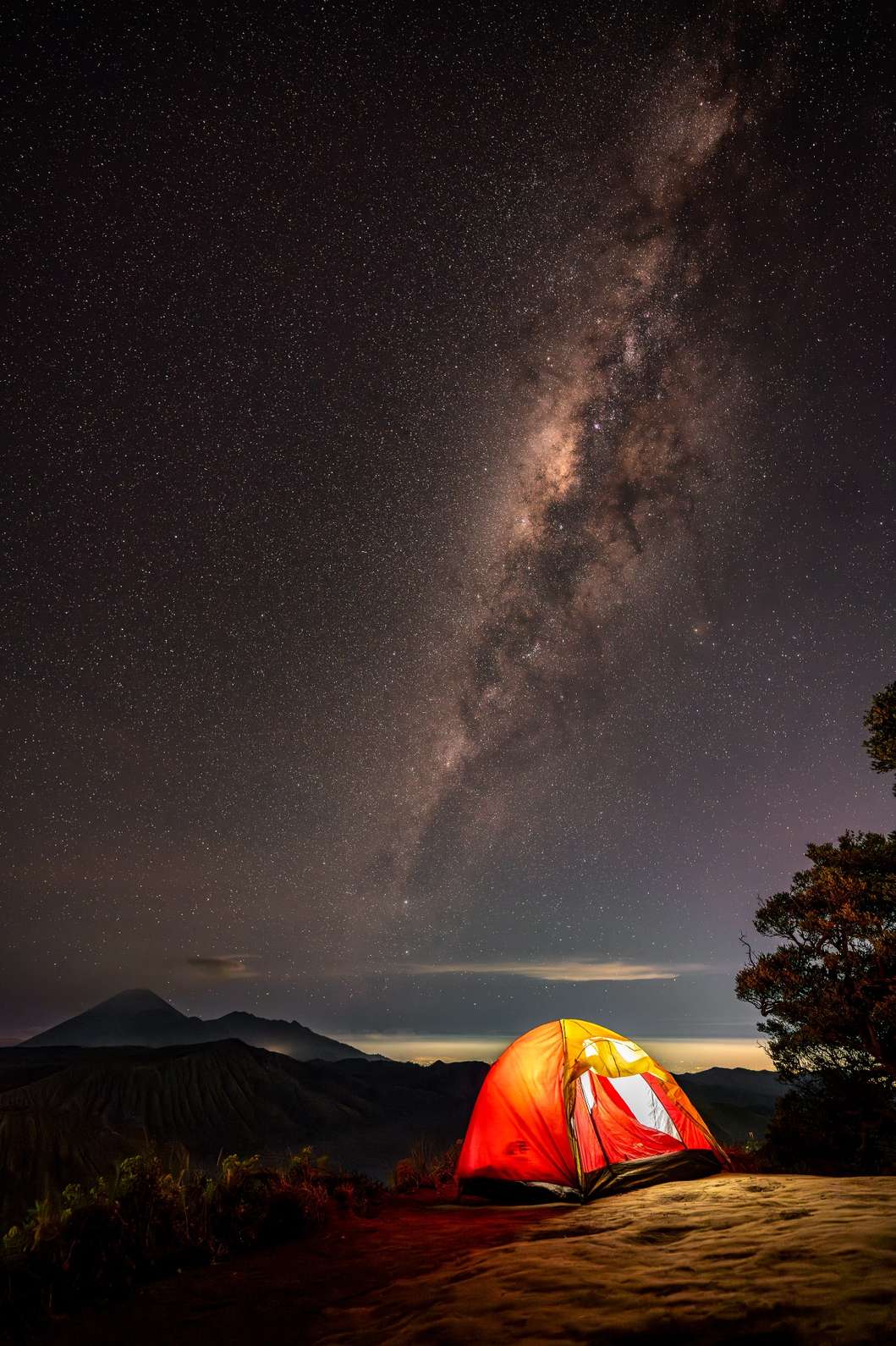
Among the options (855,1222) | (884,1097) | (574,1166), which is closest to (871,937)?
(884,1097)

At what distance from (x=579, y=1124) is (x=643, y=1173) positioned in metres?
0.98

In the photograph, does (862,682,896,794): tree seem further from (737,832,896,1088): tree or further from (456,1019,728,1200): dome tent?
(456,1019,728,1200): dome tent

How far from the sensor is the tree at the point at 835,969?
9875 mm

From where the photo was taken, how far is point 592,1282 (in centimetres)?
416

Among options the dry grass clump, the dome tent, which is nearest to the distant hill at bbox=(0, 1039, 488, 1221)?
the dry grass clump

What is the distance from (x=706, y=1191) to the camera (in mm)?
6906

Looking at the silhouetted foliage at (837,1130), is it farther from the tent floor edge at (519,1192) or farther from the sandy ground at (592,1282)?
the tent floor edge at (519,1192)

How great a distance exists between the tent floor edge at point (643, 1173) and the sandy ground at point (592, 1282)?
0.94 metres

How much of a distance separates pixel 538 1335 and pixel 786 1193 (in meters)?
4.09

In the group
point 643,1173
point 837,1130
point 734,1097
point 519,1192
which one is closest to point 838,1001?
point 837,1130

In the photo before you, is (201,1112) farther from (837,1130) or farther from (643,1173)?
(837,1130)

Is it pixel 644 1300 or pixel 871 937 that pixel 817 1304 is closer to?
pixel 644 1300

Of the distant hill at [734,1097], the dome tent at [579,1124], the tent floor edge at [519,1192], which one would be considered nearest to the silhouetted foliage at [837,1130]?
the dome tent at [579,1124]

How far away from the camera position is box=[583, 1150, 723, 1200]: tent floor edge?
8.34 metres
